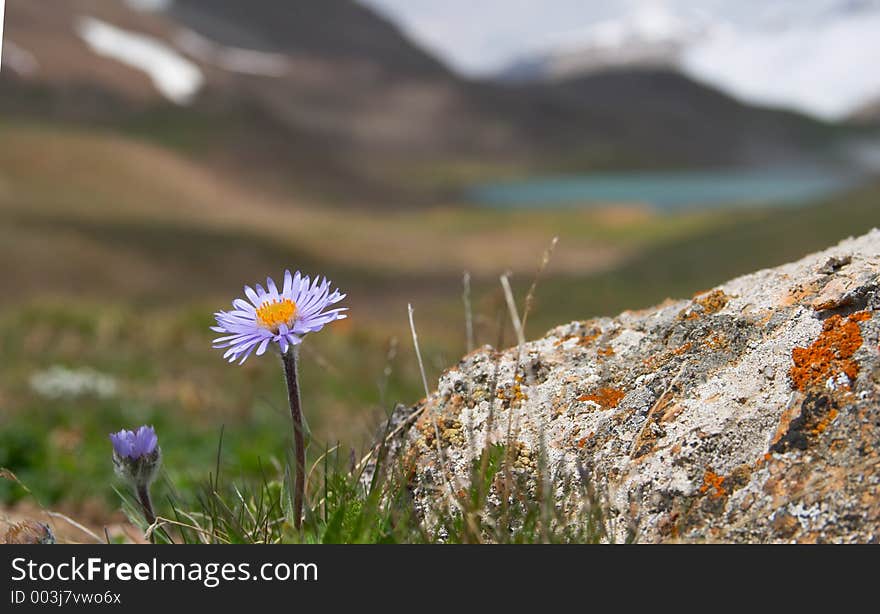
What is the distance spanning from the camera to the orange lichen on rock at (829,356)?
234cm

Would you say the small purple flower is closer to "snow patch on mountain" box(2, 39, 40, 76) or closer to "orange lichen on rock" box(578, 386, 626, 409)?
"orange lichen on rock" box(578, 386, 626, 409)

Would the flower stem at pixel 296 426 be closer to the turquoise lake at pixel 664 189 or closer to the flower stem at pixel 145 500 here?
the flower stem at pixel 145 500

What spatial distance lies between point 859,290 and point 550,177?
570 feet

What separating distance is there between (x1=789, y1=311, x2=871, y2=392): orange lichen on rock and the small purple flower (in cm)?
183

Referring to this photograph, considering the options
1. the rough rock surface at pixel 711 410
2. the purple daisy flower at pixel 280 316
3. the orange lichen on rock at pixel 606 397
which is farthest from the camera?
the orange lichen on rock at pixel 606 397

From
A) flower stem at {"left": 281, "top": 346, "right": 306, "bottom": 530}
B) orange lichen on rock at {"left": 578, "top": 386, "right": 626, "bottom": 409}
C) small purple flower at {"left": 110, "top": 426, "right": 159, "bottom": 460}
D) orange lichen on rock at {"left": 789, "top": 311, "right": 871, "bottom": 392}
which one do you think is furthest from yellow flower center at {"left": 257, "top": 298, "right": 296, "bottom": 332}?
orange lichen on rock at {"left": 789, "top": 311, "right": 871, "bottom": 392}

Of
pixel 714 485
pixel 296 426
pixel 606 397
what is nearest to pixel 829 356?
pixel 714 485

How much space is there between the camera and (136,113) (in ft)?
399

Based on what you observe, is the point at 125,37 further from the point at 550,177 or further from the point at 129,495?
the point at 129,495

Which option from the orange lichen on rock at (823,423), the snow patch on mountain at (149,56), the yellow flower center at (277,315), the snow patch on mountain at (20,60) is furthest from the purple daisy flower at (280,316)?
the snow patch on mountain at (149,56)

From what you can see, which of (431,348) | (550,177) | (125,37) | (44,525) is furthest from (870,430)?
(125,37)

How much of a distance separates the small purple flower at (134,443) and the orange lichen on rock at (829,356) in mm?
1825

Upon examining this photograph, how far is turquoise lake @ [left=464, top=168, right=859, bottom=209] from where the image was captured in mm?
126756
